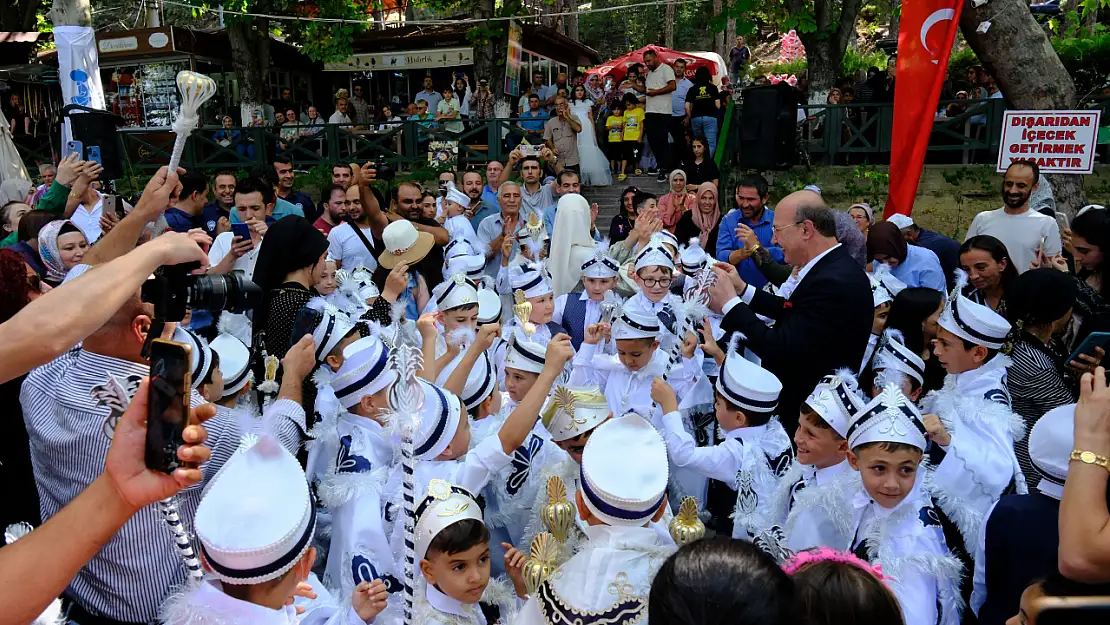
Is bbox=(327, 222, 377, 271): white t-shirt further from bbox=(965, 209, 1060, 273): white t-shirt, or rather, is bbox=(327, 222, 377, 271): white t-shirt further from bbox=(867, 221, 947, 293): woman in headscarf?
bbox=(965, 209, 1060, 273): white t-shirt

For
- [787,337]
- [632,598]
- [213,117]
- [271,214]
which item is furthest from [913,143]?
[213,117]

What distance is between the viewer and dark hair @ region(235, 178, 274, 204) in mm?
6516

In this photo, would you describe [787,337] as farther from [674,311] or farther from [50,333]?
[50,333]

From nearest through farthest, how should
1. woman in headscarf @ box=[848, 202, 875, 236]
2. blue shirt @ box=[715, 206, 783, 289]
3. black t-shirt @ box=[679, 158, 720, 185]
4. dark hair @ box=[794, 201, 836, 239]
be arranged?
dark hair @ box=[794, 201, 836, 239]
woman in headscarf @ box=[848, 202, 875, 236]
blue shirt @ box=[715, 206, 783, 289]
black t-shirt @ box=[679, 158, 720, 185]

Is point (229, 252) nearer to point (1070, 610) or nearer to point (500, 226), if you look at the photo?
point (500, 226)

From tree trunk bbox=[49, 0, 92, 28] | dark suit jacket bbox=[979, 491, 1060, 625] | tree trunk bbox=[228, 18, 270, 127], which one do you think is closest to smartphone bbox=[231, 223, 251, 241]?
dark suit jacket bbox=[979, 491, 1060, 625]

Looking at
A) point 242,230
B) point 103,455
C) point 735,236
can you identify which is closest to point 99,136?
point 242,230

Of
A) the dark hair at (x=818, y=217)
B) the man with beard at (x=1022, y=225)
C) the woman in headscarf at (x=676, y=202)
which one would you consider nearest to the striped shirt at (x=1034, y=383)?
the dark hair at (x=818, y=217)

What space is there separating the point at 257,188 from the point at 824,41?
10.4 m

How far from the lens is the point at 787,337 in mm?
3992

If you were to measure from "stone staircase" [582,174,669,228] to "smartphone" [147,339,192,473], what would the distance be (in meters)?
11.0

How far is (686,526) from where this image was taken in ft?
8.84

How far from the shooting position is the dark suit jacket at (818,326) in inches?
155

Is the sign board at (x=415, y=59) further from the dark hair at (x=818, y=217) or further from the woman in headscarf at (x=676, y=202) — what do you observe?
the dark hair at (x=818, y=217)
